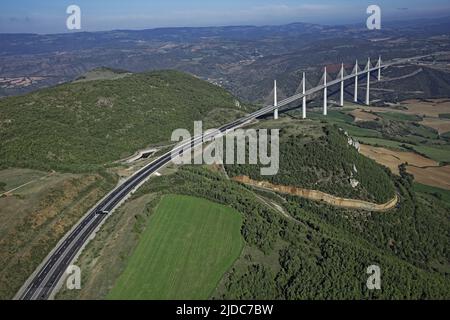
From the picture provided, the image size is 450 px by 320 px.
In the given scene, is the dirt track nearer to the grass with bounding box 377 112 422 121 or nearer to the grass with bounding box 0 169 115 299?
the grass with bounding box 0 169 115 299

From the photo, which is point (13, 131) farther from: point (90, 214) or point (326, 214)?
point (326, 214)

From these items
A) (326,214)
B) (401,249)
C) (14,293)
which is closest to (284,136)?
(326,214)

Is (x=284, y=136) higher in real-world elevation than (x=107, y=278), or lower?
higher

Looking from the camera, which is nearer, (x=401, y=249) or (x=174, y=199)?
(x=174, y=199)

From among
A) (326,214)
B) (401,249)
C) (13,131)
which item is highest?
(13,131)

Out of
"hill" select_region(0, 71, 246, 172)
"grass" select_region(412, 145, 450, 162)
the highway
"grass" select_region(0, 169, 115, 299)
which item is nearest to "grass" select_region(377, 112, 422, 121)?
"grass" select_region(412, 145, 450, 162)

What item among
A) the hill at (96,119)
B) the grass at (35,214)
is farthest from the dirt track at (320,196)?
the hill at (96,119)
